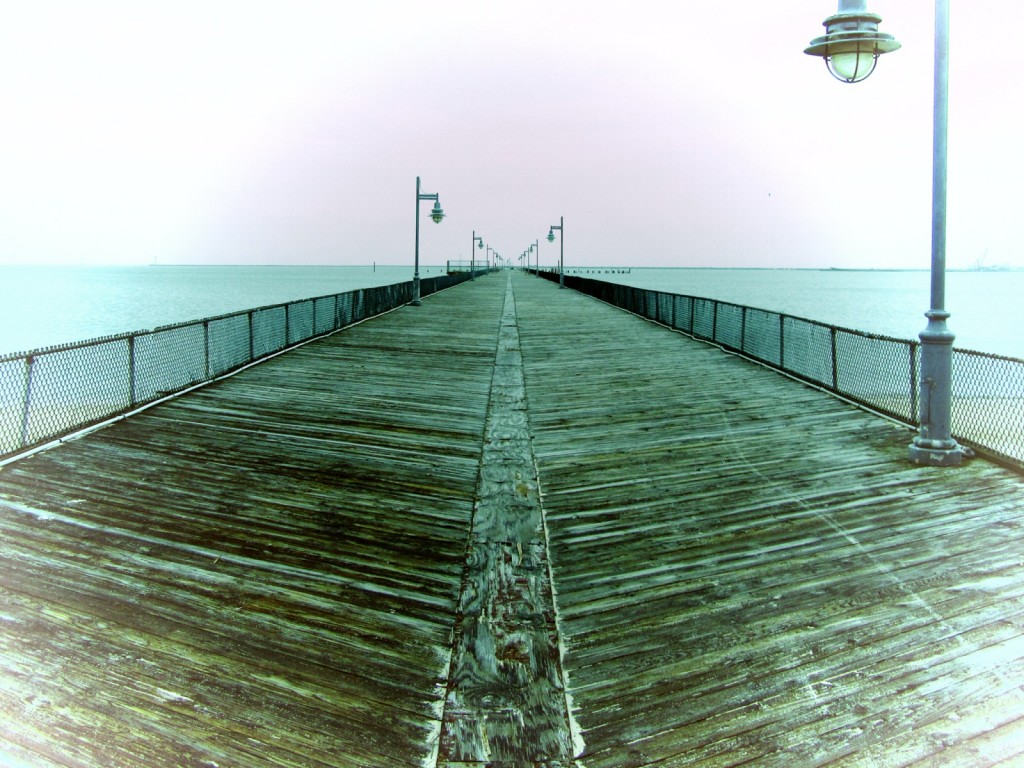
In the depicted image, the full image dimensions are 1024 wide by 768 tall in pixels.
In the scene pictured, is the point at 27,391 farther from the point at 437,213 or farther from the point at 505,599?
the point at 437,213

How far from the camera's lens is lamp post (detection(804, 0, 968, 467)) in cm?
759

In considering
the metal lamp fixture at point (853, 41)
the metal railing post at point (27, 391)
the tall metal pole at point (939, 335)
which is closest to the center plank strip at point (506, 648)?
the tall metal pole at point (939, 335)

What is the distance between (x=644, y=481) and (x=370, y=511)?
2.74 m

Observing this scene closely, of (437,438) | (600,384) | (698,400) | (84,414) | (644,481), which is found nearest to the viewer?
(644,481)

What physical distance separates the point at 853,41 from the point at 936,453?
436cm

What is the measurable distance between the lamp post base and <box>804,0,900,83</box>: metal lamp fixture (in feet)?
13.0

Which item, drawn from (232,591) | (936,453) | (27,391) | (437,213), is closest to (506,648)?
(232,591)

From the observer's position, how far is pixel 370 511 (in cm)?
636

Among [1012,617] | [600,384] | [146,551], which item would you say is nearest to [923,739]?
[1012,617]

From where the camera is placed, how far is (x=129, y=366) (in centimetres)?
986

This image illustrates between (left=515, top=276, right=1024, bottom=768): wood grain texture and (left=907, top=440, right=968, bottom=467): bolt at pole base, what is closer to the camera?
(left=515, top=276, right=1024, bottom=768): wood grain texture

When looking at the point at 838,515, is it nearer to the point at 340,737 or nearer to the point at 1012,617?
the point at 1012,617

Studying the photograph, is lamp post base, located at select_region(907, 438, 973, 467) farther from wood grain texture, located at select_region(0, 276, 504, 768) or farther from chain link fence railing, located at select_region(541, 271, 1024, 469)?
wood grain texture, located at select_region(0, 276, 504, 768)

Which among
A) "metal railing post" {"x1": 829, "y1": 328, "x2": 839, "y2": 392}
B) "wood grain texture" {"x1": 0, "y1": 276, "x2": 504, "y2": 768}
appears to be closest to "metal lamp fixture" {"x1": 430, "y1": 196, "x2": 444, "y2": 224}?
"metal railing post" {"x1": 829, "y1": 328, "x2": 839, "y2": 392}
